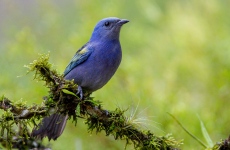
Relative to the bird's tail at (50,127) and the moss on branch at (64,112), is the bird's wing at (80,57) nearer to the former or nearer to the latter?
the bird's tail at (50,127)

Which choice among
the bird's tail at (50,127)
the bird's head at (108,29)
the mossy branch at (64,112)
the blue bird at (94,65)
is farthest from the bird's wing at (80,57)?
the mossy branch at (64,112)

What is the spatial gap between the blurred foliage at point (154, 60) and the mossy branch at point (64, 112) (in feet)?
3.77

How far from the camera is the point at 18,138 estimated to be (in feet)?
6.49

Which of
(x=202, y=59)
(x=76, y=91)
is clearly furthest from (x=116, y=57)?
(x=202, y=59)

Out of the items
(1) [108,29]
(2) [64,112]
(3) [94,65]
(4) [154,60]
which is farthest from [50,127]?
(4) [154,60]

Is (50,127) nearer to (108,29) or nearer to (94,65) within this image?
(94,65)

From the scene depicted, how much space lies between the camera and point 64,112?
186cm

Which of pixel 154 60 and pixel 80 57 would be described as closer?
pixel 80 57

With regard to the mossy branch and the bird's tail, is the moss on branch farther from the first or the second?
the bird's tail

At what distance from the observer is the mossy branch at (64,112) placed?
5.74ft

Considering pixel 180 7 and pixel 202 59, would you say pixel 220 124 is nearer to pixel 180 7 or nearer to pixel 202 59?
pixel 202 59

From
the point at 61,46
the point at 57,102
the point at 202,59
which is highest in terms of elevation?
the point at 202,59

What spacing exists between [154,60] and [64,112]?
7.26ft

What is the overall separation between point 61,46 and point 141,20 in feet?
3.52
